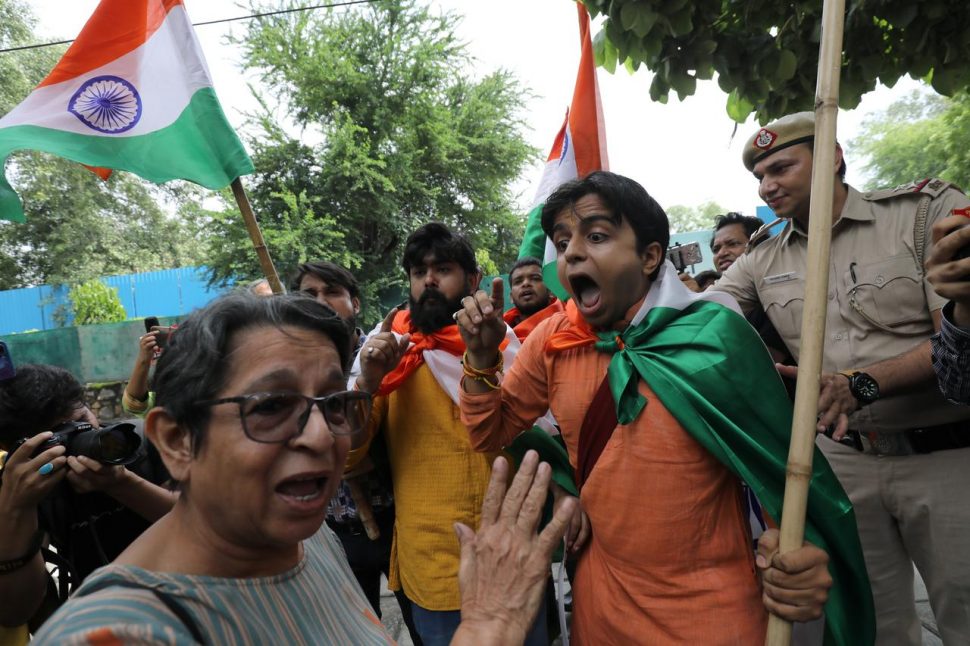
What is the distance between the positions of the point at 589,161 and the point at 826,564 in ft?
8.30

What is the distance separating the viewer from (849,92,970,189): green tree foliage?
10.1m

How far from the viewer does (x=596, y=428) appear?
1.68m

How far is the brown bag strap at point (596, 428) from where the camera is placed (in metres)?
1.66

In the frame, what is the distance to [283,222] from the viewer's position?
49.3 ft

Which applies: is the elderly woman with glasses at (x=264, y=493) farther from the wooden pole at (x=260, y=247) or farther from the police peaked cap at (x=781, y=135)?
the police peaked cap at (x=781, y=135)

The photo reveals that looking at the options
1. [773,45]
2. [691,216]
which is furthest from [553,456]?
[691,216]

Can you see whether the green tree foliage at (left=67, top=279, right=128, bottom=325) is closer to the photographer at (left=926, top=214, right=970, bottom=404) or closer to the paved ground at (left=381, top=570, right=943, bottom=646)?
the paved ground at (left=381, top=570, right=943, bottom=646)

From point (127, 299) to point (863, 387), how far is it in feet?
70.7

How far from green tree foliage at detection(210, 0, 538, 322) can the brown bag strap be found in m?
14.1

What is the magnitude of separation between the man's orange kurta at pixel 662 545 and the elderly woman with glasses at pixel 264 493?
508mm

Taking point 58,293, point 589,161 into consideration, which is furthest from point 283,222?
point 589,161

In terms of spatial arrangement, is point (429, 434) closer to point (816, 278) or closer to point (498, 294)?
point (498, 294)

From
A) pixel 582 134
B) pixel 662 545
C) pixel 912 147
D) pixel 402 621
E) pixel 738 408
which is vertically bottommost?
pixel 402 621

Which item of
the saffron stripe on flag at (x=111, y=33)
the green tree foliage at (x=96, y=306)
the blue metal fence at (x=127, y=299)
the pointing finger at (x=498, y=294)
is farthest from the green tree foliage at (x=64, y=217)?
the pointing finger at (x=498, y=294)
